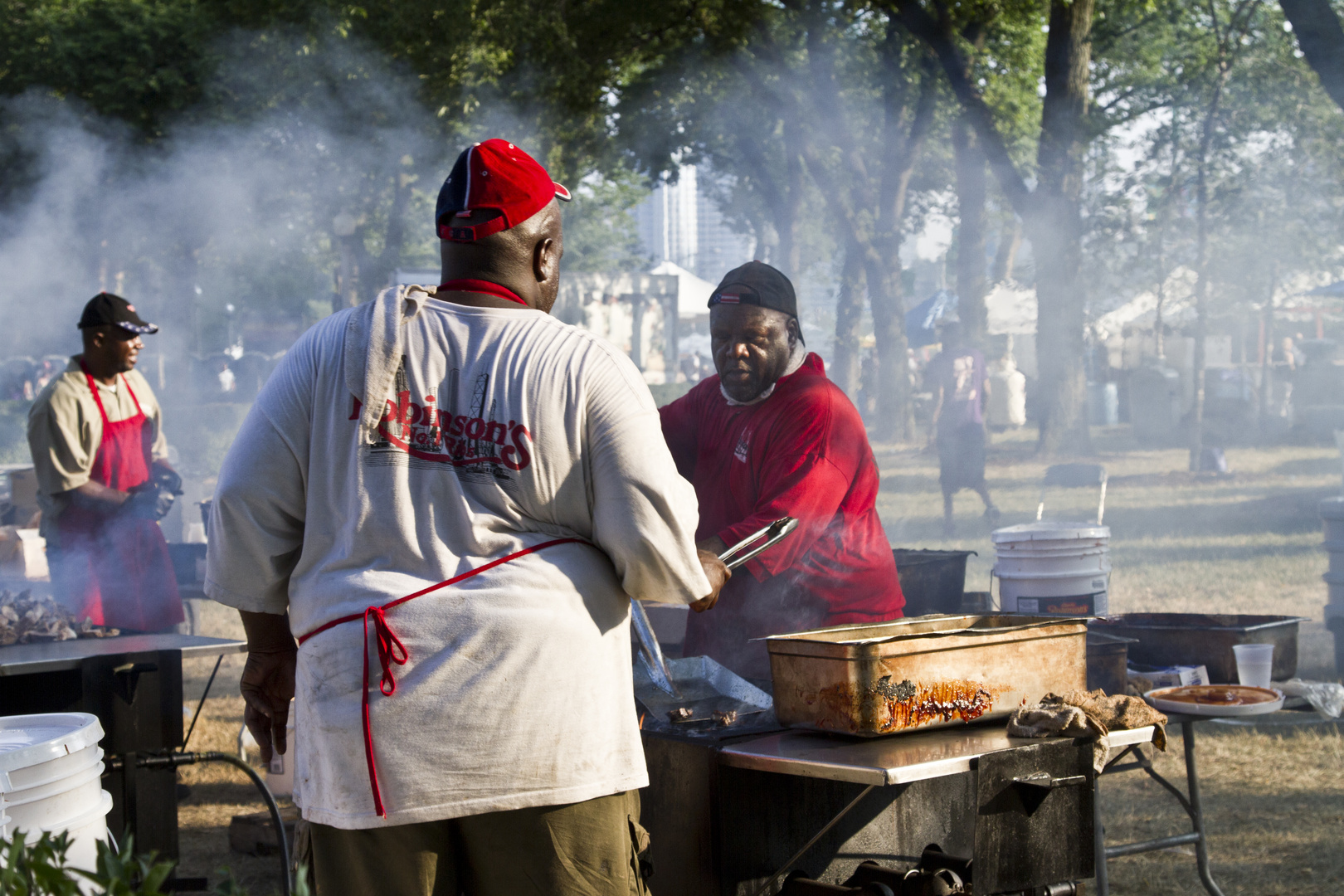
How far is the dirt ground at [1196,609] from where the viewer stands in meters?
4.07

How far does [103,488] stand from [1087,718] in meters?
4.04

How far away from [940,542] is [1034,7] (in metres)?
5.72

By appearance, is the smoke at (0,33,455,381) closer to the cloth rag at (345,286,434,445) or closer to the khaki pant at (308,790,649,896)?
the cloth rag at (345,286,434,445)

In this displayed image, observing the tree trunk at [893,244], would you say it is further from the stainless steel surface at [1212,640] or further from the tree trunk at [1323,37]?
the stainless steel surface at [1212,640]

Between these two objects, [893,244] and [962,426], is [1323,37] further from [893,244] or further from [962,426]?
[893,244]

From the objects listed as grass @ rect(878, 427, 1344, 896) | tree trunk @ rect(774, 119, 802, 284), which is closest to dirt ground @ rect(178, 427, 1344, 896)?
grass @ rect(878, 427, 1344, 896)

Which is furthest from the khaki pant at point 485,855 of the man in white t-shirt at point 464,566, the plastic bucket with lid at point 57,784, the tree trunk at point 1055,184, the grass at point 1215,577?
the tree trunk at point 1055,184

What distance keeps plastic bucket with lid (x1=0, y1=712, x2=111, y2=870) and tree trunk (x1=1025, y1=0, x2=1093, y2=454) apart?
40.0ft

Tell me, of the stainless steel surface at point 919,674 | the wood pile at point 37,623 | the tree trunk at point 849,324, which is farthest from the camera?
the tree trunk at point 849,324

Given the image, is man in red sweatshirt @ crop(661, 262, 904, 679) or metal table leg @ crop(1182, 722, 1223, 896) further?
metal table leg @ crop(1182, 722, 1223, 896)

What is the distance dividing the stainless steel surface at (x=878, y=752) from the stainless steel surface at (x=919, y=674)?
0.03m

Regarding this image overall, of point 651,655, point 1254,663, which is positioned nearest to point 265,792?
point 651,655

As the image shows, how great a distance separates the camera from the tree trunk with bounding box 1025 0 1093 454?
13062 millimetres

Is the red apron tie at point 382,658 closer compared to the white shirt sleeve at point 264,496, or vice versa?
the red apron tie at point 382,658
